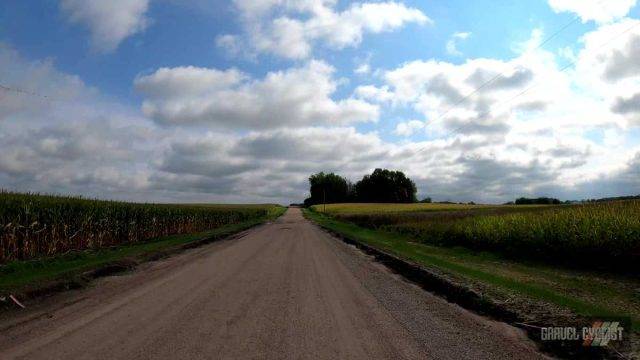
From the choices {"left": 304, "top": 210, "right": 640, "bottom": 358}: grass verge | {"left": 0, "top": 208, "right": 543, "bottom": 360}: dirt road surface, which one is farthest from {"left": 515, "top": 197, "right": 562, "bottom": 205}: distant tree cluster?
{"left": 0, "top": 208, "right": 543, "bottom": 360}: dirt road surface

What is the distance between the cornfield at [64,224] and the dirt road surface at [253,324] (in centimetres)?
912

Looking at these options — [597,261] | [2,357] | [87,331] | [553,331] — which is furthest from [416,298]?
[597,261]

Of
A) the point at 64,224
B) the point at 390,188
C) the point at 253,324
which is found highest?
the point at 390,188

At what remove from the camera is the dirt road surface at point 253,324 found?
5062mm

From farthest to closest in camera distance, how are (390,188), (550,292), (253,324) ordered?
(390,188) → (550,292) → (253,324)

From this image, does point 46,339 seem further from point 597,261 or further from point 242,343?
point 597,261

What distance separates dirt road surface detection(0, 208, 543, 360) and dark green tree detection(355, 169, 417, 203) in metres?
138

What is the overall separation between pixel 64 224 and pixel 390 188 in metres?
132

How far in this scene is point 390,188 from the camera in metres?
148

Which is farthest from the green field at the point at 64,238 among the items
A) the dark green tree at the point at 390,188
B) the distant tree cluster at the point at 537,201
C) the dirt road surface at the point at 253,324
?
the dark green tree at the point at 390,188

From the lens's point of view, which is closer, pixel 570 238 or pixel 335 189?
pixel 570 238

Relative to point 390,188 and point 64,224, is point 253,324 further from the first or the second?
point 390,188

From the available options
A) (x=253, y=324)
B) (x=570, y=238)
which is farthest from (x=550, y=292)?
(x=570, y=238)

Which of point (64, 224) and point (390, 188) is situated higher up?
point (390, 188)
